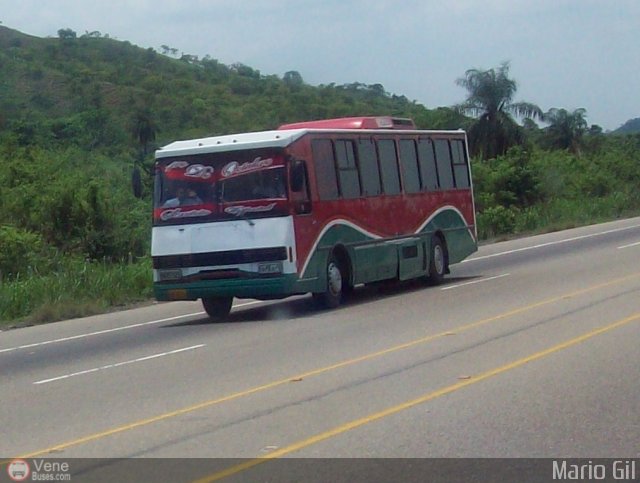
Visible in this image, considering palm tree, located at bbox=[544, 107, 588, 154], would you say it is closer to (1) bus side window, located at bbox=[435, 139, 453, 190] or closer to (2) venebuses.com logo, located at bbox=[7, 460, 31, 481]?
(1) bus side window, located at bbox=[435, 139, 453, 190]

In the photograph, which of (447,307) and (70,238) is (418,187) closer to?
(447,307)

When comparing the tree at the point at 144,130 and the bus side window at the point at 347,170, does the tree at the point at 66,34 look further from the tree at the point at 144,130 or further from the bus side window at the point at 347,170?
the bus side window at the point at 347,170

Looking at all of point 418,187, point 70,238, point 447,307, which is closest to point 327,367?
point 447,307

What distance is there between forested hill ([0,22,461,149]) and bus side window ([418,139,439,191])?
120 ft

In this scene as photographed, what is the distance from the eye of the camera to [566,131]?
81250 millimetres

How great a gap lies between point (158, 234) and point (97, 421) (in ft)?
28.2

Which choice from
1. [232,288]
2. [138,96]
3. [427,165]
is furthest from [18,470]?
[138,96]

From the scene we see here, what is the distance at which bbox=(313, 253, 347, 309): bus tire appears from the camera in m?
19.2

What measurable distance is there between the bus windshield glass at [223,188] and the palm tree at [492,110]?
1711 inches

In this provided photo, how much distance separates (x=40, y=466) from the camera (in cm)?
855

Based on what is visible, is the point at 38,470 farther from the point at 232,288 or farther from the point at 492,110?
the point at 492,110

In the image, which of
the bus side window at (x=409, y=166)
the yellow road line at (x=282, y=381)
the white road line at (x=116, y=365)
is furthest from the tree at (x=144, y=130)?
the white road line at (x=116, y=365)

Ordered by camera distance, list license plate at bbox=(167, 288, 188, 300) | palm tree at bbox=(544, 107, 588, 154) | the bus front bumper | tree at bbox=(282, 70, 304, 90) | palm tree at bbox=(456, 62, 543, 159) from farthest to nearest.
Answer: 1. tree at bbox=(282, 70, 304, 90)
2. palm tree at bbox=(544, 107, 588, 154)
3. palm tree at bbox=(456, 62, 543, 159)
4. license plate at bbox=(167, 288, 188, 300)
5. the bus front bumper

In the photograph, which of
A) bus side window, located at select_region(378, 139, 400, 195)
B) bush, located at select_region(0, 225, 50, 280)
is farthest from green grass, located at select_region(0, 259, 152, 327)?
bus side window, located at select_region(378, 139, 400, 195)
